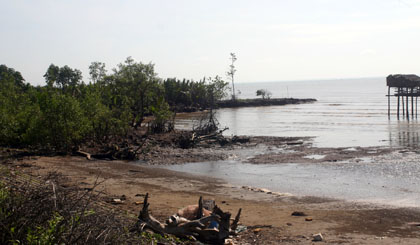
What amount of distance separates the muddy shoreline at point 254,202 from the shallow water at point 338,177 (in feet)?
3.00

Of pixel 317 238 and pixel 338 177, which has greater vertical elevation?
pixel 317 238

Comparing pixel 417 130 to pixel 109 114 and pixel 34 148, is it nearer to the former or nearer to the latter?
pixel 109 114

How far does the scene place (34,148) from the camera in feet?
66.9

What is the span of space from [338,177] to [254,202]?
5.61 metres

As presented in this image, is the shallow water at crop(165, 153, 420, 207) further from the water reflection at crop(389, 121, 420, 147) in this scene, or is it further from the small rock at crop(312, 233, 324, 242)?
the small rock at crop(312, 233, 324, 242)

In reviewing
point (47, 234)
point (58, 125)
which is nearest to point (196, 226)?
point (47, 234)

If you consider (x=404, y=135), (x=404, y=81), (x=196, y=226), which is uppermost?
(x=404, y=81)

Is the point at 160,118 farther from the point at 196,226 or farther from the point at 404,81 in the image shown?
the point at 404,81

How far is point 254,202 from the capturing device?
12.6 meters

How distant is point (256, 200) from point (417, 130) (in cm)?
2431

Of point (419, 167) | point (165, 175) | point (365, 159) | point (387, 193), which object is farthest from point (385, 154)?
point (165, 175)

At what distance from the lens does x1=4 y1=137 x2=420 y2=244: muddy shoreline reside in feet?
30.1

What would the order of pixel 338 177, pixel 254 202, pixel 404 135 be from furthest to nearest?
1. pixel 404 135
2. pixel 338 177
3. pixel 254 202

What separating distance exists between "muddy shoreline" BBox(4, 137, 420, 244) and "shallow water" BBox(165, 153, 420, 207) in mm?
915
